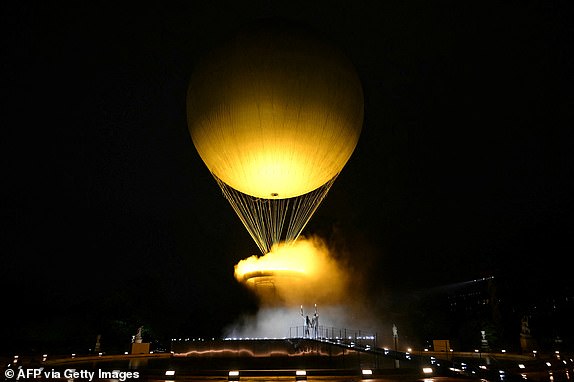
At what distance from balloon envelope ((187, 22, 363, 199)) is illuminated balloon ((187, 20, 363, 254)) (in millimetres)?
32

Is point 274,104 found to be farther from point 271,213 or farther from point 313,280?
point 313,280

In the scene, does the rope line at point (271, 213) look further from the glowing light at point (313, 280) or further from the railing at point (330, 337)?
the glowing light at point (313, 280)

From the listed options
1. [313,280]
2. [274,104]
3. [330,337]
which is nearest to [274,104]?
[274,104]

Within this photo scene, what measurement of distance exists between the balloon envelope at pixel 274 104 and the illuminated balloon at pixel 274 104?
0.03 metres

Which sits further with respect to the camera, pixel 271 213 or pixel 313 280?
pixel 313 280

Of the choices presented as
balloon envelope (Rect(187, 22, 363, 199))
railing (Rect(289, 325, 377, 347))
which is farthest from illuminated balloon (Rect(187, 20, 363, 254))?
railing (Rect(289, 325, 377, 347))

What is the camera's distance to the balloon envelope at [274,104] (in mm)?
13953

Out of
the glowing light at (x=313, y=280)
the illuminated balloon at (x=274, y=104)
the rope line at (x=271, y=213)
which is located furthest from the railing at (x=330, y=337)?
the illuminated balloon at (x=274, y=104)

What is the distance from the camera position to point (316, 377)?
1148 cm

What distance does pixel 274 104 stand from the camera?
13.9 meters

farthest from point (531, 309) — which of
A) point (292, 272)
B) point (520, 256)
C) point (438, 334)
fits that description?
point (292, 272)

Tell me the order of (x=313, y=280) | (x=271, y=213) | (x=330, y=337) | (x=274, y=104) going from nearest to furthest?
(x=274, y=104)
(x=271, y=213)
(x=330, y=337)
(x=313, y=280)

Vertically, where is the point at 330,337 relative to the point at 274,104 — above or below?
below

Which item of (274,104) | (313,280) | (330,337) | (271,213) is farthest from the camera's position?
(313,280)
